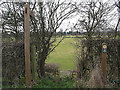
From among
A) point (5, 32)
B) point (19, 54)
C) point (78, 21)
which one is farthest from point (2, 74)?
point (78, 21)

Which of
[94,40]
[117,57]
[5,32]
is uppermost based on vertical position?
[5,32]

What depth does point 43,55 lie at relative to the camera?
15.7ft

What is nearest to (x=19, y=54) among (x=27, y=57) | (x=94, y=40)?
(x=27, y=57)

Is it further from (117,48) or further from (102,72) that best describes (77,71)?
(117,48)

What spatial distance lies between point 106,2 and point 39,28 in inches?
129

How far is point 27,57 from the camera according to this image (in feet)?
12.1

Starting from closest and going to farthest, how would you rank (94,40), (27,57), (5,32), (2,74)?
(27,57)
(2,74)
(94,40)
(5,32)

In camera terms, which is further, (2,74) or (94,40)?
(94,40)

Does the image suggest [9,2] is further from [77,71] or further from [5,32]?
[77,71]

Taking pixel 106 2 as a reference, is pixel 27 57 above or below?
below

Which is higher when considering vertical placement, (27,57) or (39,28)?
(39,28)

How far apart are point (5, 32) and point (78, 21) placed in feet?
10.8

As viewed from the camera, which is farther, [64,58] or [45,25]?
[64,58]

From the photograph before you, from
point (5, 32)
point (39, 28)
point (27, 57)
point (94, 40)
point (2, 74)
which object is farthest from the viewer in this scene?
point (5, 32)
